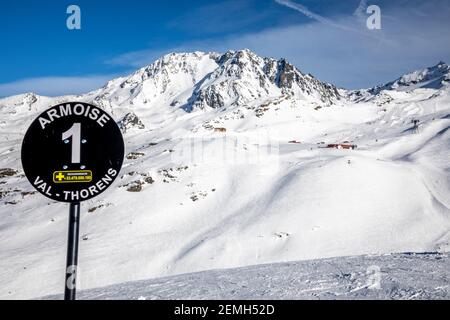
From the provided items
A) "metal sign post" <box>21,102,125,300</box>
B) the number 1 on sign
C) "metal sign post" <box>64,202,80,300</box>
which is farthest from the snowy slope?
the number 1 on sign

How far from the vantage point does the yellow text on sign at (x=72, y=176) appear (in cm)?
427

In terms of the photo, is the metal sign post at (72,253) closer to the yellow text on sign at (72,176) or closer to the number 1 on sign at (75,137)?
the yellow text on sign at (72,176)

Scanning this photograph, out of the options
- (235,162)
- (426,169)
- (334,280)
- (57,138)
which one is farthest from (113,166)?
(426,169)

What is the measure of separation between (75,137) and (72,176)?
459 millimetres

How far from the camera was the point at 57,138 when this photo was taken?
4.27m

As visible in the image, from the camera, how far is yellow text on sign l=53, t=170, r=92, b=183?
427cm

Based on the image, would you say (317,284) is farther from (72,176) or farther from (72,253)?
(72,176)

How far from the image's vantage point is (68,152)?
4.34 m

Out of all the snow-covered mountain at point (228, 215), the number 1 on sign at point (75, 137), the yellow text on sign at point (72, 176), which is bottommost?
the snow-covered mountain at point (228, 215)

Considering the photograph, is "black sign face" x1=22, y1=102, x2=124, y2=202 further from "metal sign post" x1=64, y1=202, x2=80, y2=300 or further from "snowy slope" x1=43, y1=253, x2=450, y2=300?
"snowy slope" x1=43, y1=253, x2=450, y2=300

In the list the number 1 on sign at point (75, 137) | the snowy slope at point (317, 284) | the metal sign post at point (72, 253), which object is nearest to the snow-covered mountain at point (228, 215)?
the snowy slope at point (317, 284)

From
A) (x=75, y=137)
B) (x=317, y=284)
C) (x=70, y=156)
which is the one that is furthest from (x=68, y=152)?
(x=317, y=284)

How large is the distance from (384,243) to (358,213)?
5.29 m
